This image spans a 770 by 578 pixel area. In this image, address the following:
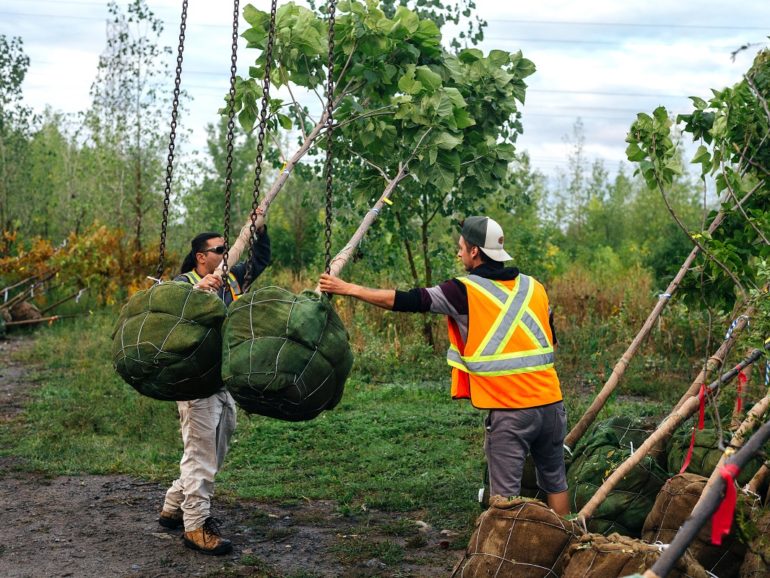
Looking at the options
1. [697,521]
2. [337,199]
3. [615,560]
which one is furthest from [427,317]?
[697,521]

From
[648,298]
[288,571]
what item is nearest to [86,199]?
[648,298]

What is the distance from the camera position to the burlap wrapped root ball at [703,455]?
5.56 m

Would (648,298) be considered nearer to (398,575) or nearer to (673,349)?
(673,349)

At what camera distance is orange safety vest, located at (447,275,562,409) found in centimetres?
534

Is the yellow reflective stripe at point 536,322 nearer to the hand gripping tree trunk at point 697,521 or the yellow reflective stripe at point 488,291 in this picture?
the yellow reflective stripe at point 488,291

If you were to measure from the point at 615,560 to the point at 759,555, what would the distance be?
88cm

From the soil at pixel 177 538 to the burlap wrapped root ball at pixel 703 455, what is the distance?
1511 millimetres

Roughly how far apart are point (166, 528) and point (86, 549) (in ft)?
1.95

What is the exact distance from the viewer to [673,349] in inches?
526

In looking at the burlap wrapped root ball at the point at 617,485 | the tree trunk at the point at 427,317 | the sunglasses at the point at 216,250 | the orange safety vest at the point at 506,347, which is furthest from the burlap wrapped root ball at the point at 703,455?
the tree trunk at the point at 427,317

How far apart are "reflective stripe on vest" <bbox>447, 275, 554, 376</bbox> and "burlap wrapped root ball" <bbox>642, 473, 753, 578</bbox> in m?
0.95

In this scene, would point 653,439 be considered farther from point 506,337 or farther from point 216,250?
point 216,250

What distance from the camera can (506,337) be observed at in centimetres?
534

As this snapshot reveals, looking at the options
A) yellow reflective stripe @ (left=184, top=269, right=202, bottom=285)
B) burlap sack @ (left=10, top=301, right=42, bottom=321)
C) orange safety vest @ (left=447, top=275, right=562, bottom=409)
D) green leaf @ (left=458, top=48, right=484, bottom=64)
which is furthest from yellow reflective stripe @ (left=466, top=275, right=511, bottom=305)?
burlap sack @ (left=10, top=301, right=42, bottom=321)
